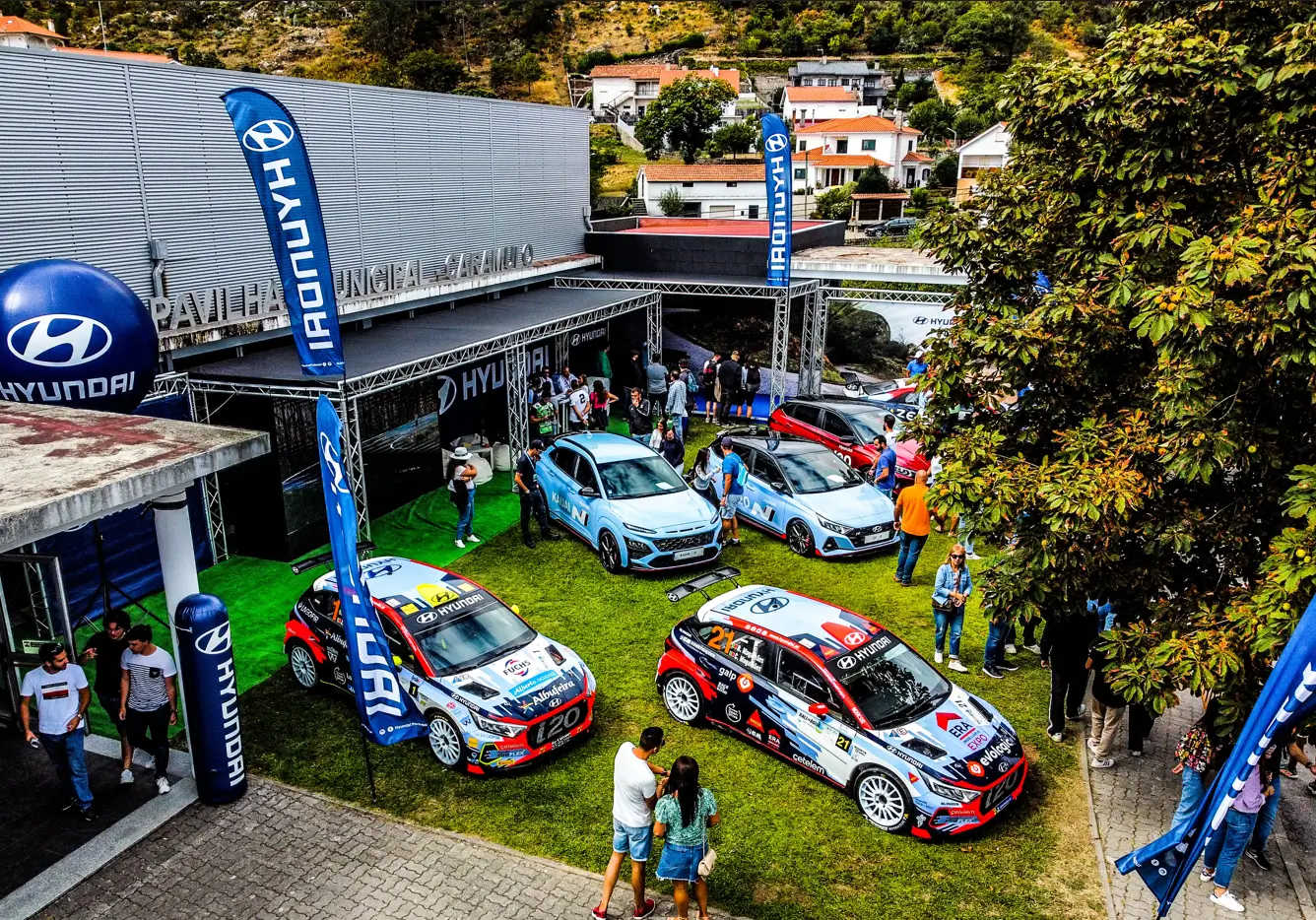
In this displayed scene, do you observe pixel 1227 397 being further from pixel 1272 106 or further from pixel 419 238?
pixel 419 238

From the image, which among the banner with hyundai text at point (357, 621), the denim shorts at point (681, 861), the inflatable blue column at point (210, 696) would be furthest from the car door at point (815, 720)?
A: the inflatable blue column at point (210, 696)

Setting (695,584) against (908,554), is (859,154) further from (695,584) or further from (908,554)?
(695,584)

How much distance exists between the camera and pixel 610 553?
13.6 metres

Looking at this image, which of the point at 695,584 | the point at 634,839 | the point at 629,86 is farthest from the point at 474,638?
the point at 629,86

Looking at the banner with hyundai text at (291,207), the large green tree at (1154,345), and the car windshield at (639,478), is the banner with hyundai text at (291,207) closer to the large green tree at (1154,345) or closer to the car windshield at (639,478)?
the car windshield at (639,478)

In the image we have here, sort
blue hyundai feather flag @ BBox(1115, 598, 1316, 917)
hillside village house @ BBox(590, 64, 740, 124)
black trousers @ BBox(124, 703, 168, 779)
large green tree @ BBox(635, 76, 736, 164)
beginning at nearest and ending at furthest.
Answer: blue hyundai feather flag @ BBox(1115, 598, 1316, 917), black trousers @ BBox(124, 703, 168, 779), large green tree @ BBox(635, 76, 736, 164), hillside village house @ BBox(590, 64, 740, 124)

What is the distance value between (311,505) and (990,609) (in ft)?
34.6

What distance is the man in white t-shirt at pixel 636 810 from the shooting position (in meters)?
6.57

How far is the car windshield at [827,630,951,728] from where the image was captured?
27.0 feet

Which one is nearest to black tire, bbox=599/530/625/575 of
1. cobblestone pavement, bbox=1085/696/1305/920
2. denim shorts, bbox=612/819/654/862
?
denim shorts, bbox=612/819/654/862

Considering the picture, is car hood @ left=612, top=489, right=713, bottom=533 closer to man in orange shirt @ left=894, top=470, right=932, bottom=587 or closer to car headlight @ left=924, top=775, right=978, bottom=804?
man in orange shirt @ left=894, top=470, right=932, bottom=587

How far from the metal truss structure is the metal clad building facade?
2.46m

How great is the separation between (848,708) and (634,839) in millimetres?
2410

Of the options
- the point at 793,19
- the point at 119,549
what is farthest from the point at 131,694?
the point at 793,19
